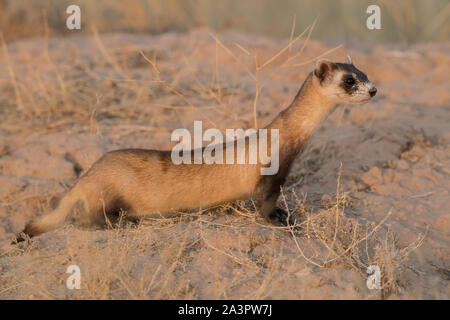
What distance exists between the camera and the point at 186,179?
3.62m

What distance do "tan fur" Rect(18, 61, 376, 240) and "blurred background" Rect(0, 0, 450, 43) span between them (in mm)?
5738

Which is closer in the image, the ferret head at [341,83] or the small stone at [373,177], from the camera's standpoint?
the ferret head at [341,83]

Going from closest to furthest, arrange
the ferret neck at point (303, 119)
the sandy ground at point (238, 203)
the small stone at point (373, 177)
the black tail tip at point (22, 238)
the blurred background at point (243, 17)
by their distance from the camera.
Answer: the sandy ground at point (238, 203) → the black tail tip at point (22, 238) → the ferret neck at point (303, 119) → the small stone at point (373, 177) → the blurred background at point (243, 17)

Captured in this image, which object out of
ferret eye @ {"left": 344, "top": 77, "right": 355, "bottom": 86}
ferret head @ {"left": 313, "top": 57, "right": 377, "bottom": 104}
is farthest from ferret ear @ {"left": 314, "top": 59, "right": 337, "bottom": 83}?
ferret eye @ {"left": 344, "top": 77, "right": 355, "bottom": 86}

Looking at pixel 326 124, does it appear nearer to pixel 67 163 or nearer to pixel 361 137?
pixel 361 137

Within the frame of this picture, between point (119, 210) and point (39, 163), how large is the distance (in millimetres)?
1690

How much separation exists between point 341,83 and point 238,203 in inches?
48.5

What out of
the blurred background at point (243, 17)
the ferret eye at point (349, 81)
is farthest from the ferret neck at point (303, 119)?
→ the blurred background at point (243, 17)

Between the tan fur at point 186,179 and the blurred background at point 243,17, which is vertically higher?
the blurred background at point 243,17

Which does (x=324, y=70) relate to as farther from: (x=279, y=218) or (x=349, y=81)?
(x=279, y=218)

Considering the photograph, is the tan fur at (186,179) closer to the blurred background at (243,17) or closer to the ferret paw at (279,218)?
the ferret paw at (279,218)

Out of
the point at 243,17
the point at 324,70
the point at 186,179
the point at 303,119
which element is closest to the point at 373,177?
the point at 303,119

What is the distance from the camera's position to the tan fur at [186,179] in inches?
141

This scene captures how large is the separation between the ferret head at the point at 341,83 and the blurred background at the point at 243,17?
589 centimetres
